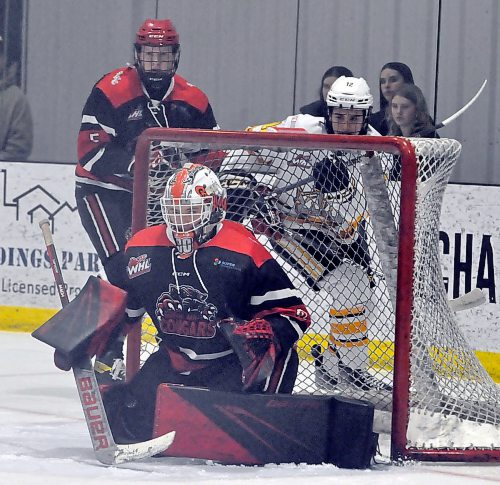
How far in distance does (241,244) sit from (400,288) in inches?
16.6

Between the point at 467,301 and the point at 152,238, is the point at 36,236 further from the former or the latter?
the point at 152,238

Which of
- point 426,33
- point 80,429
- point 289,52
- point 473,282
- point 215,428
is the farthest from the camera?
point 289,52

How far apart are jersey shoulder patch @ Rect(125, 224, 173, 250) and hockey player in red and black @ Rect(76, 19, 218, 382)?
3.60 feet

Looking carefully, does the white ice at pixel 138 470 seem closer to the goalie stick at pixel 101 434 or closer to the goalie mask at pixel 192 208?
the goalie stick at pixel 101 434

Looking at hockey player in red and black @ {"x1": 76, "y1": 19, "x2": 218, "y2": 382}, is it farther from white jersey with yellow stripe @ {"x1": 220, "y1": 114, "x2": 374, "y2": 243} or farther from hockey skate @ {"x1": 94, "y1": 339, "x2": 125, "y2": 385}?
white jersey with yellow stripe @ {"x1": 220, "y1": 114, "x2": 374, "y2": 243}

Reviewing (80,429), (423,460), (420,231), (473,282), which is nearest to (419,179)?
(420,231)

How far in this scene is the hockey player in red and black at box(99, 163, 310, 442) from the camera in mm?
3715

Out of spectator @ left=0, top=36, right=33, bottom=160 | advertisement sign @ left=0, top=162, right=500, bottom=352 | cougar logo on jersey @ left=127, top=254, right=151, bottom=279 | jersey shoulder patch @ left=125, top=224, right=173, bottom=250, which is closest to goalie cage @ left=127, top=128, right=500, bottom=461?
jersey shoulder patch @ left=125, top=224, right=173, bottom=250

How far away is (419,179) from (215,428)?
2.74 ft

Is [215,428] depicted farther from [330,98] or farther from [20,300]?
[20,300]

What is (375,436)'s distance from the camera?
3.71 m

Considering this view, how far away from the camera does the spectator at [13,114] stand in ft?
22.9

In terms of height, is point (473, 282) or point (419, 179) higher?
point (419, 179)

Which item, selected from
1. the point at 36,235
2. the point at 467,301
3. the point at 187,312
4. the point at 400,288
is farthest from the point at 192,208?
the point at 36,235
